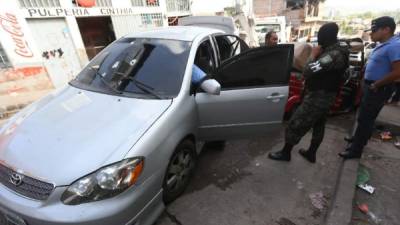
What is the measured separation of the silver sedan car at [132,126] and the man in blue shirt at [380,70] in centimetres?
105

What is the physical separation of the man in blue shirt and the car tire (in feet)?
7.41

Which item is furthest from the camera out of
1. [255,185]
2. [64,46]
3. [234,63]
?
[64,46]

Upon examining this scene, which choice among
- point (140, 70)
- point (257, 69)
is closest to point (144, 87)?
point (140, 70)

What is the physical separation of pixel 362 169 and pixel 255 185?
1573mm

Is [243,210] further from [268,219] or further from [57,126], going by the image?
[57,126]

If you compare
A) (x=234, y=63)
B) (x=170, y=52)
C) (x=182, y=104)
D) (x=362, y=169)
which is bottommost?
(x=362, y=169)

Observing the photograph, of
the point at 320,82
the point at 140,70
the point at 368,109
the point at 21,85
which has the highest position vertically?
the point at 140,70

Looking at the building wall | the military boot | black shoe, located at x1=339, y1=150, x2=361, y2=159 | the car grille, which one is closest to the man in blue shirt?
black shoe, located at x1=339, y1=150, x2=361, y2=159

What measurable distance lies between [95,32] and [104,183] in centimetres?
978

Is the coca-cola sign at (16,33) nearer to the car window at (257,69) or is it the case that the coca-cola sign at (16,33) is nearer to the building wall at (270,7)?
the car window at (257,69)

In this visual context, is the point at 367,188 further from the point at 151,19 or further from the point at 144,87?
the point at 151,19

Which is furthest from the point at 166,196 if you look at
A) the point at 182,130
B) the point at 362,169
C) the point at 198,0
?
the point at 198,0

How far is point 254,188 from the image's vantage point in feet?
9.17

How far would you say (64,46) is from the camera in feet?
28.0
